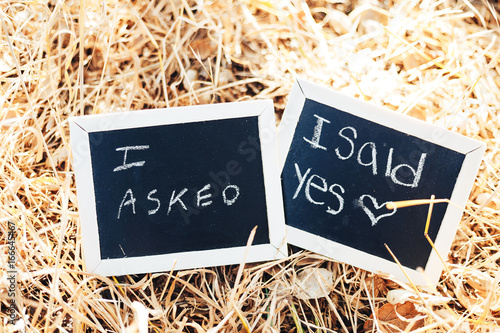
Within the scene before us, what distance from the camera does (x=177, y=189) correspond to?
98 centimetres

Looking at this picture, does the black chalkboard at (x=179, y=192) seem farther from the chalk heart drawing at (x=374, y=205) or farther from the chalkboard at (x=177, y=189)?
the chalk heart drawing at (x=374, y=205)

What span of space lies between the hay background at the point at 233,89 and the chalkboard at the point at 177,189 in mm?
48

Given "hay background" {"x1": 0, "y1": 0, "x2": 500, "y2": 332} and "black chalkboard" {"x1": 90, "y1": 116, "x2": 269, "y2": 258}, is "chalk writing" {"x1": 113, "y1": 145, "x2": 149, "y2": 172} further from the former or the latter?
"hay background" {"x1": 0, "y1": 0, "x2": 500, "y2": 332}

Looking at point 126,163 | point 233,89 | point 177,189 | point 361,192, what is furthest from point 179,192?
point 361,192

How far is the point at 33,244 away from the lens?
3.36ft

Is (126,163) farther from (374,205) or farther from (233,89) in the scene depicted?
(374,205)

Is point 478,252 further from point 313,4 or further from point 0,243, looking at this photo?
point 0,243

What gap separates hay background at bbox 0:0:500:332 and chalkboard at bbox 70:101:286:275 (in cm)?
5

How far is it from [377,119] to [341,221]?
Answer: 0.24 m

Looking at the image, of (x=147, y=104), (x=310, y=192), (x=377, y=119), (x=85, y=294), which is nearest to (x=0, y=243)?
(x=85, y=294)

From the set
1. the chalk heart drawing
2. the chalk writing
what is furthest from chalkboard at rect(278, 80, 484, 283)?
the chalk writing

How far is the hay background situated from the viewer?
99 cm

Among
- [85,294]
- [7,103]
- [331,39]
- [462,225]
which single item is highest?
[331,39]

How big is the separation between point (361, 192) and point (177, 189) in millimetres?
406
